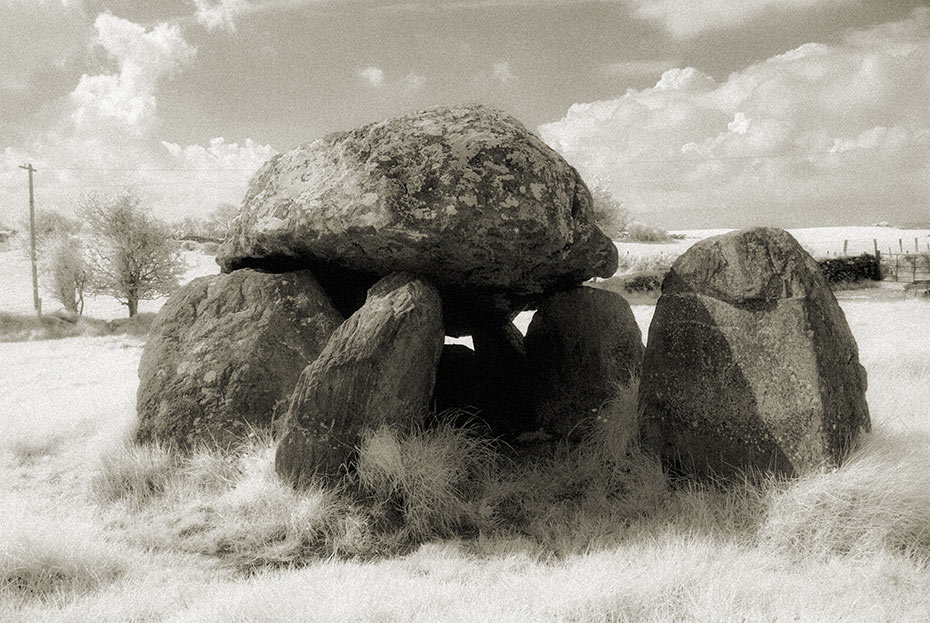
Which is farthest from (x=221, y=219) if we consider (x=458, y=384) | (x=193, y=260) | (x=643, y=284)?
(x=458, y=384)

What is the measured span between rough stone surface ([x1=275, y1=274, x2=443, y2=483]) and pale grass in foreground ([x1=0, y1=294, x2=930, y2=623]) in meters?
0.19

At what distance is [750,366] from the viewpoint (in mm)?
5035

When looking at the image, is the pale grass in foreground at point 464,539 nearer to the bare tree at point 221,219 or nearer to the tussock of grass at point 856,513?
the tussock of grass at point 856,513

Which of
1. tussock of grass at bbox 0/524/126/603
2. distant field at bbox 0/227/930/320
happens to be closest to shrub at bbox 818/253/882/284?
distant field at bbox 0/227/930/320

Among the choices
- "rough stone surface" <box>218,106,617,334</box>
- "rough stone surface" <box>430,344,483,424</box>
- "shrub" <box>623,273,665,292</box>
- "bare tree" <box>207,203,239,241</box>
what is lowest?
"rough stone surface" <box>430,344,483,424</box>

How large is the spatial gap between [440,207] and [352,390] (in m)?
1.56

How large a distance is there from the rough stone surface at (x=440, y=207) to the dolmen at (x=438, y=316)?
0.02 m

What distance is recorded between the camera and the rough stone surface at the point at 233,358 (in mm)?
5934

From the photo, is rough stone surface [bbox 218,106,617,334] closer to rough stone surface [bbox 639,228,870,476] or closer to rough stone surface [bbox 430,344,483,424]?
rough stone surface [bbox 639,228,870,476]

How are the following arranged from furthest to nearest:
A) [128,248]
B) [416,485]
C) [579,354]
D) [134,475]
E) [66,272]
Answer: [66,272] → [128,248] → [579,354] → [134,475] → [416,485]

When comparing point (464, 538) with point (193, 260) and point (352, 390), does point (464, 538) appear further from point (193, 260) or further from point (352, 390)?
point (193, 260)

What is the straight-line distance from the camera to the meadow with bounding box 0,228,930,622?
3697 mm

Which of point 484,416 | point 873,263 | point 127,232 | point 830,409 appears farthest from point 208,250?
point 830,409

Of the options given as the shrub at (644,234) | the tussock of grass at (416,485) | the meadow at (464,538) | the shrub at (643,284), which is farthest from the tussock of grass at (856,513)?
the shrub at (644,234)
